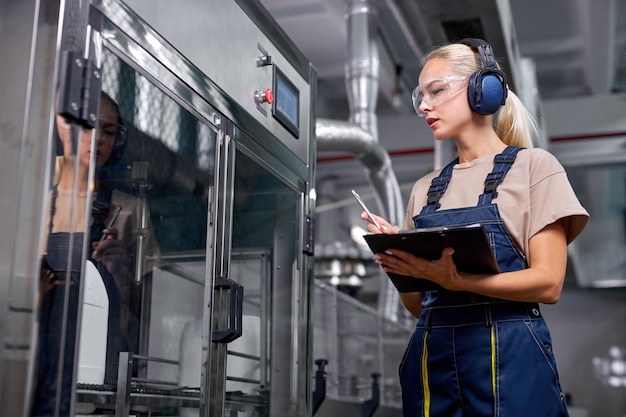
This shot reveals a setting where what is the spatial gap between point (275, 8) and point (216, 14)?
3476 mm

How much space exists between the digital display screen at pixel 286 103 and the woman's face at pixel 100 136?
64cm

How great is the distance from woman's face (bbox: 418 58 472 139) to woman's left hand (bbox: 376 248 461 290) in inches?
11.8

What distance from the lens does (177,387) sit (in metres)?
1.52

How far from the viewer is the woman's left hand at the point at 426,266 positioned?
1.34 meters

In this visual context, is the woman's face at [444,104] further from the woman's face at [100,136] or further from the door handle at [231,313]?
the woman's face at [100,136]

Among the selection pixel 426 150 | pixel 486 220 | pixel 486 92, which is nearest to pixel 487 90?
pixel 486 92

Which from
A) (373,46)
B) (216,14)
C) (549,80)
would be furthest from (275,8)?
(216,14)

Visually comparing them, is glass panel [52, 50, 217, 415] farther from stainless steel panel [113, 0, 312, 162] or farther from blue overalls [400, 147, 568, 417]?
blue overalls [400, 147, 568, 417]

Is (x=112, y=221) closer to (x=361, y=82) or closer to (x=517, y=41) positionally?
(x=361, y=82)

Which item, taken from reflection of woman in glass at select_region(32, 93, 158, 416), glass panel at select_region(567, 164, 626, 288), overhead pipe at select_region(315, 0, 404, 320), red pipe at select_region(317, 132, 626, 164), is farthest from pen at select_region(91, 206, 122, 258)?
glass panel at select_region(567, 164, 626, 288)

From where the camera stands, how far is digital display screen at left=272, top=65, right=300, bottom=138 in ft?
6.23

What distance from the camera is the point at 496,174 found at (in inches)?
56.8

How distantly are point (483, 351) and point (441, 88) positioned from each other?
529mm

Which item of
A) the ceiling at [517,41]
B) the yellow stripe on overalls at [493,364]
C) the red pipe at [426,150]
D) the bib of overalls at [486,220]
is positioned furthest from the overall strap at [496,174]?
the red pipe at [426,150]
